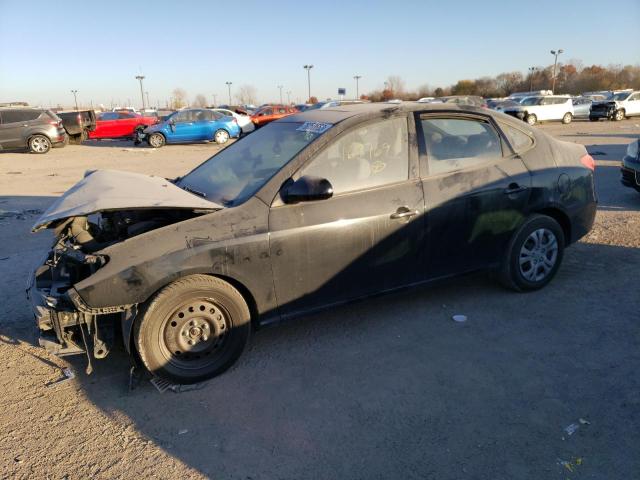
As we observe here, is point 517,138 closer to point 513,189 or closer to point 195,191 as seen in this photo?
point 513,189

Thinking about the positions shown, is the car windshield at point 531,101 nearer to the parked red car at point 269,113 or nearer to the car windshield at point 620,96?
the car windshield at point 620,96

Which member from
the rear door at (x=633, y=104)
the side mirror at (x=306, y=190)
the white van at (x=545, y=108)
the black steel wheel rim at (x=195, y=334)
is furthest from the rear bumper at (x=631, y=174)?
the rear door at (x=633, y=104)

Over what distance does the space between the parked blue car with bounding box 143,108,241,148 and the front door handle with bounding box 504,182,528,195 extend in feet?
63.3

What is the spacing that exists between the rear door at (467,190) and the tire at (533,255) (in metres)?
0.11

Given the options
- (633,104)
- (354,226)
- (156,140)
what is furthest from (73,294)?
(633,104)

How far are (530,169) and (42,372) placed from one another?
429cm

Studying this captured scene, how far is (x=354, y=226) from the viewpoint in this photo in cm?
358

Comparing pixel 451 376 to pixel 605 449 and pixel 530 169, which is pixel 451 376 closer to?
pixel 605 449

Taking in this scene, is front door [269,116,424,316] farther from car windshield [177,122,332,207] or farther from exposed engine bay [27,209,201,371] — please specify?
exposed engine bay [27,209,201,371]

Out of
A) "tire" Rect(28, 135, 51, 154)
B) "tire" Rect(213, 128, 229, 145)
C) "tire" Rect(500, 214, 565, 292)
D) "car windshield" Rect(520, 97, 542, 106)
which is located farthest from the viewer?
"car windshield" Rect(520, 97, 542, 106)

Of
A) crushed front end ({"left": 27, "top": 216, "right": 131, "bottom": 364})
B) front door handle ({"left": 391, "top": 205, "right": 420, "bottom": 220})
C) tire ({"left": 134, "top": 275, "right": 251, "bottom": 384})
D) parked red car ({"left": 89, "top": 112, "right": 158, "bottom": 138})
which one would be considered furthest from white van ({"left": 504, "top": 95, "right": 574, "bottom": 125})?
crushed front end ({"left": 27, "top": 216, "right": 131, "bottom": 364})

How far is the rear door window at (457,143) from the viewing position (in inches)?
157

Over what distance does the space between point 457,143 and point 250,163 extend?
69.2 inches

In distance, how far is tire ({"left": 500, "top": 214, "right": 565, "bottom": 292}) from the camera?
4.38m
